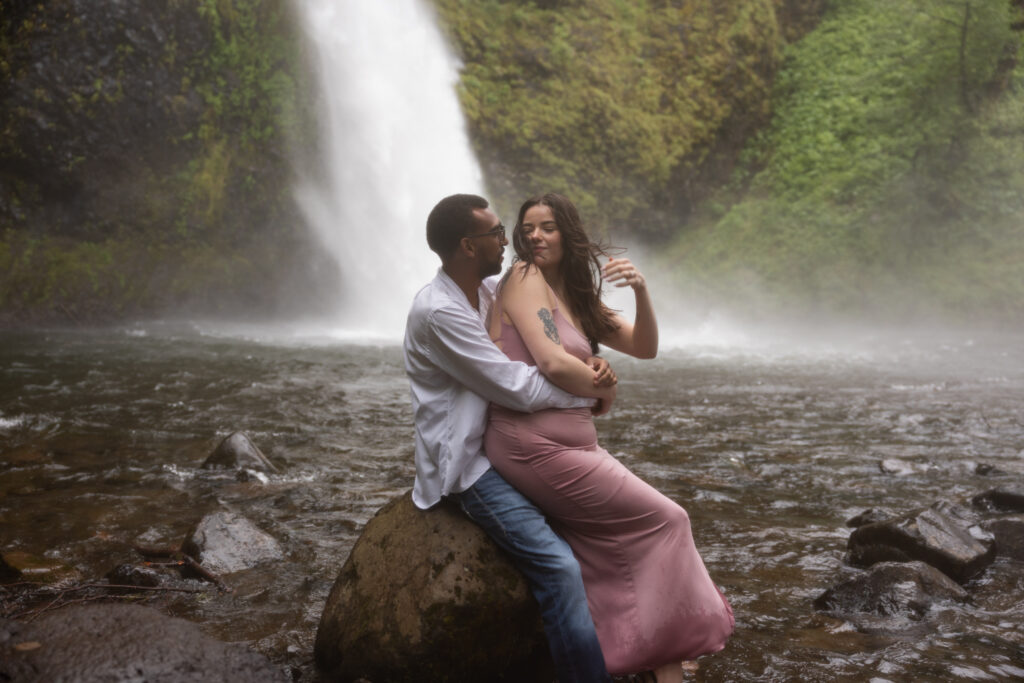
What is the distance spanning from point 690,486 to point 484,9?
63.7ft

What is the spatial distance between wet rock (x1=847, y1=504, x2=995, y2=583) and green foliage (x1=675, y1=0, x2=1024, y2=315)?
1686 centimetres

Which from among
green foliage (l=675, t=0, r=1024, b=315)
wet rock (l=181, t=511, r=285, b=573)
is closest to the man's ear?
wet rock (l=181, t=511, r=285, b=573)

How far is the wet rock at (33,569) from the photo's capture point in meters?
4.27

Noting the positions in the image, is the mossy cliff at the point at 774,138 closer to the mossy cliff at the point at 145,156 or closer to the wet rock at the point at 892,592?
the mossy cliff at the point at 145,156

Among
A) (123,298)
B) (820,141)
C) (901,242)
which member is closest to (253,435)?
(123,298)

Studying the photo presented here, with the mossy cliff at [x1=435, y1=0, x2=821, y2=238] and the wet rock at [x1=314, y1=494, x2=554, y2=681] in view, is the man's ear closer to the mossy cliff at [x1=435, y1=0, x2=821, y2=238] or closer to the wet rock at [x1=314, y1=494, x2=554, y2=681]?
the wet rock at [x1=314, y1=494, x2=554, y2=681]

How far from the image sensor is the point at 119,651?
311 centimetres

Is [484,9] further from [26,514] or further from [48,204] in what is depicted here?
[26,514]

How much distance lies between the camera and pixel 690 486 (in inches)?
254

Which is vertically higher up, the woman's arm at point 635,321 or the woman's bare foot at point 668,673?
the woman's arm at point 635,321

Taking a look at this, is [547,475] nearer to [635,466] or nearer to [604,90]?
[635,466]

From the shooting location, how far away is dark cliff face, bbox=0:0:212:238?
17219mm

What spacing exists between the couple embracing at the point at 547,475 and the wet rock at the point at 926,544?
2.06 m

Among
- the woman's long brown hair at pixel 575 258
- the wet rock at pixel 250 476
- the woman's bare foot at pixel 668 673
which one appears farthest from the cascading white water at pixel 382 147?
the woman's bare foot at pixel 668 673
